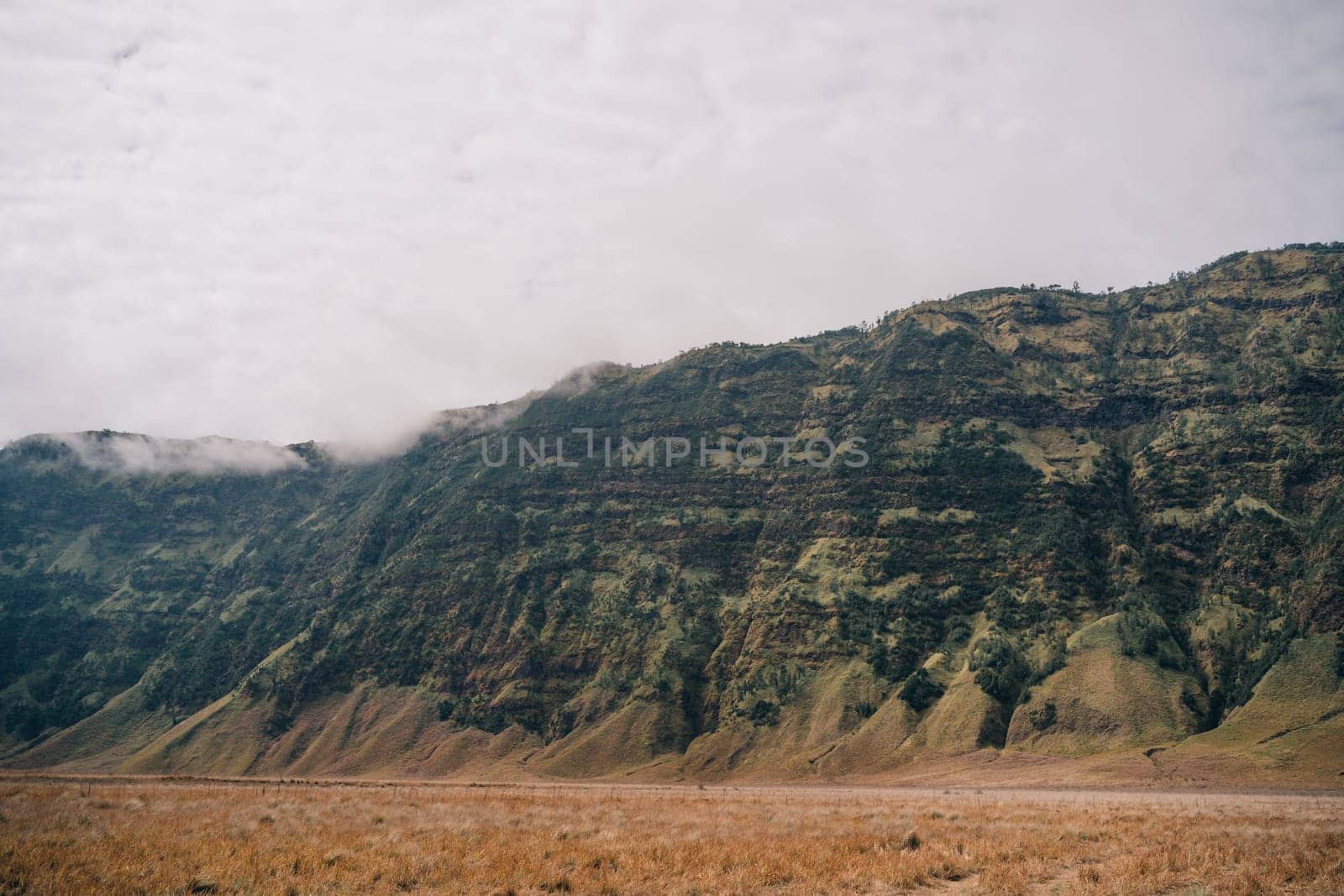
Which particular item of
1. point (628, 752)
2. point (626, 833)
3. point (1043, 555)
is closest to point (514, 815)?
point (626, 833)

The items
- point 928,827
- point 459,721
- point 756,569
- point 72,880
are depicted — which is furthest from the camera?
point 756,569

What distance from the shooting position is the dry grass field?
2044 centimetres

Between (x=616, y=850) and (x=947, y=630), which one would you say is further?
(x=947, y=630)

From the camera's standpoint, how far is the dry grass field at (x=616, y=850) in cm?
2044

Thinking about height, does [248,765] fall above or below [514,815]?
below

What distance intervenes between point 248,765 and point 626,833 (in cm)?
17256

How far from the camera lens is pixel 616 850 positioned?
24.9 meters

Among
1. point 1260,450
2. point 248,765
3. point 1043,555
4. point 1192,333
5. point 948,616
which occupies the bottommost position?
point 248,765

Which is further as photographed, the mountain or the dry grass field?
the mountain

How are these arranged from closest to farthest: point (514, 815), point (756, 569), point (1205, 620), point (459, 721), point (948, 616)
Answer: point (514, 815), point (1205, 620), point (948, 616), point (459, 721), point (756, 569)

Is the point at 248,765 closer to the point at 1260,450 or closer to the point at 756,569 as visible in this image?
the point at 756,569

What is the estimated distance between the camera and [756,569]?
188375mm

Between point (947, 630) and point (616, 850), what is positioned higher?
point (616, 850)

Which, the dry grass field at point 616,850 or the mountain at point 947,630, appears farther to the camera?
the mountain at point 947,630
